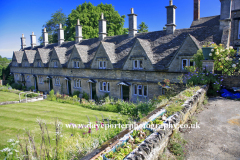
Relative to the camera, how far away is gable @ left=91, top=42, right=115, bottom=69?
22344mm

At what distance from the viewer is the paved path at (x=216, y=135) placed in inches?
205

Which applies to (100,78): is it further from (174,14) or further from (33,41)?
(33,41)

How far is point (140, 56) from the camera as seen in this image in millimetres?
19375

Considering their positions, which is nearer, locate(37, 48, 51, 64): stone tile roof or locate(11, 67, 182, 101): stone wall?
locate(11, 67, 182, 101): stone wall

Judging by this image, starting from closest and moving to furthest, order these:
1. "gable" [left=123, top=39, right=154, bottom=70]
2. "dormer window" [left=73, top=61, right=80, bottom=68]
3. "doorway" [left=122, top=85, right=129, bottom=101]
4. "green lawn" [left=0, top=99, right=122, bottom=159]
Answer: "green lawn" [left=0, top=99, right=122, bottom=159]
"gable" [left=123, top=39, right=154, bottom=70]
"doorway" [left=122, top=85, right=129, bottom=101]
"dormer window" [left=73, top=61, right=80, bottom=68]

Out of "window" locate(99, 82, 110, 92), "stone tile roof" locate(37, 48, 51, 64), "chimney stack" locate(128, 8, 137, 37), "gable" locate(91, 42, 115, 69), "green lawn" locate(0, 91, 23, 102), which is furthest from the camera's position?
"stone tile roof" locate(37, 48, 51, 64)

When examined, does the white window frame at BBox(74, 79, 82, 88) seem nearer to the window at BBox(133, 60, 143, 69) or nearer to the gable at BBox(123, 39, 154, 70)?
the gable at BBox(123, 39, 154, 70)

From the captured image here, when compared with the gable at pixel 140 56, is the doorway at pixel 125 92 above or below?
below

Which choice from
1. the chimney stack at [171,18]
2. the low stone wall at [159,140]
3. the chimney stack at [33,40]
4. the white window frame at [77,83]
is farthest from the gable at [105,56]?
the chimney stack at [33,40]

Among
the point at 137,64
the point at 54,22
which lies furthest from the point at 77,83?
the point at 54,22

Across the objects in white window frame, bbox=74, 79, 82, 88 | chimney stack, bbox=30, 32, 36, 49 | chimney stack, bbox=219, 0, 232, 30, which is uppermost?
chimney stack, bbox=30, 32, 36, 49

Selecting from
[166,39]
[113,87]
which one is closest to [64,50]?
[113,87]

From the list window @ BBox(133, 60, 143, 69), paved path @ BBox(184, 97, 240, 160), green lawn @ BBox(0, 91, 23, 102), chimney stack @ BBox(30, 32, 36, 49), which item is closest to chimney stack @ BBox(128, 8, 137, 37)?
window @ BBox(133, 60, 143, 69)

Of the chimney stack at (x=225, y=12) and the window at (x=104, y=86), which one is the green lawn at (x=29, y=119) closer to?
the window at (x=104, y=86)
